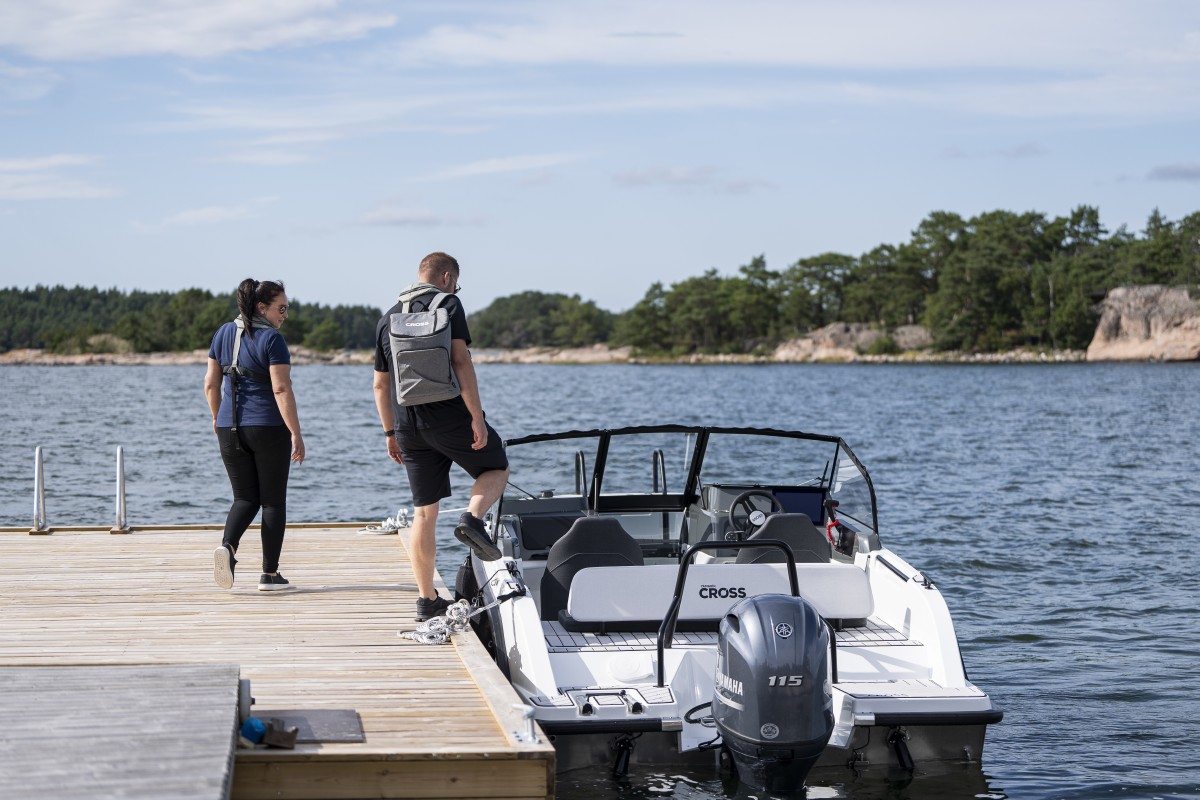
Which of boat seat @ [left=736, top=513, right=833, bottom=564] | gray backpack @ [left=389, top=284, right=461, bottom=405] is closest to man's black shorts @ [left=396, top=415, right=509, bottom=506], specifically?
gray backpack @ [left=389, top=284, right=461, bottom=405]

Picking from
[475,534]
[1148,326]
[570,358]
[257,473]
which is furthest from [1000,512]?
[570,358]

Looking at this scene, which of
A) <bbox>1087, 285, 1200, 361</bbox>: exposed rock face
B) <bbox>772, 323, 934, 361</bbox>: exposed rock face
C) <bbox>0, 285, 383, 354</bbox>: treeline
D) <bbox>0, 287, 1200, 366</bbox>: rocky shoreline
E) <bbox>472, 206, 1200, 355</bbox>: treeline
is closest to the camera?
<bbox>1087, 285, 1200, 361</bbox>: exposed rock face

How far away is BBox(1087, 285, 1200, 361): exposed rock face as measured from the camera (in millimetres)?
101000

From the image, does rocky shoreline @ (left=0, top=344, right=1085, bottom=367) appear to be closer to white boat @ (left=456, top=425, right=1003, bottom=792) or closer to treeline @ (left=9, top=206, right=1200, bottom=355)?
treeline @ (left=9, top=206, right=1200, bottom=355)

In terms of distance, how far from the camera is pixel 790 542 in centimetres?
714

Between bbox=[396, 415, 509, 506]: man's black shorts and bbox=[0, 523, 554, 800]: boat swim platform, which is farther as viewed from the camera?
bbox=[396, 415, 509, 506]: man's black shorts

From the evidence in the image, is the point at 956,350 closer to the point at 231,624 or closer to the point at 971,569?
the point at 971,569

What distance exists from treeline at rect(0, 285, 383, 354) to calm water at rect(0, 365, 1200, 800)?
113 metres

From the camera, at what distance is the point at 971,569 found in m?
14.0

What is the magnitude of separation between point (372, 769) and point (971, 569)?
10.5 meters

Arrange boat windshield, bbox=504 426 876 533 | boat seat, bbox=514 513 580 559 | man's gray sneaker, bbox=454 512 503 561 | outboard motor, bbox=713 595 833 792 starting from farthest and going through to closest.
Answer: boat windshield, bbox=504 426 876 533, boat seat, bbox=514 513 580 559, man's gray sneaker, bbox=454 512 503 561, outboard motor, bbox=713 595 833 792

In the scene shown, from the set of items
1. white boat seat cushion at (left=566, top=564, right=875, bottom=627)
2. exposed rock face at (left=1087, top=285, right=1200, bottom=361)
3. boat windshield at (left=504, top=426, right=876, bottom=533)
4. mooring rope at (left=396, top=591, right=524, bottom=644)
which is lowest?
mooring rope at (left=396, top=591, right=524, bottom=644)

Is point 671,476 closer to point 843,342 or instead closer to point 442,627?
point 442,627

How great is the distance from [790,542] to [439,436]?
2.04m
